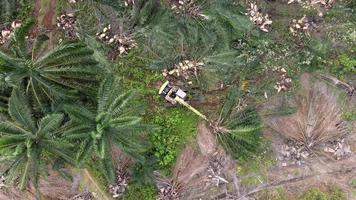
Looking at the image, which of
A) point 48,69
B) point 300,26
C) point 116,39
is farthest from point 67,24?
point 300,26

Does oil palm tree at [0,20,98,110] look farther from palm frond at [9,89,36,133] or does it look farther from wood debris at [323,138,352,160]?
wood debris at [323,138,352,160]

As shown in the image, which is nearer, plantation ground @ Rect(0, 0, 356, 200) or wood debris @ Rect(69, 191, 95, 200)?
wood debris @ Rect(69, 191, 95, 200)

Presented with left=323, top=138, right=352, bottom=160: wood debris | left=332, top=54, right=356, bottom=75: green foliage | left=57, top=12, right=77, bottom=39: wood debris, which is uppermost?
left=57, top=12, right=77, bottom=39: wood debris

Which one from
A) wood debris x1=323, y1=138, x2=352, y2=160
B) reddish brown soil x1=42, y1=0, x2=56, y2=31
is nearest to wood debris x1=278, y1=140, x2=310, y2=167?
wood debris x1=323, y1=138, x2=352, y2=160

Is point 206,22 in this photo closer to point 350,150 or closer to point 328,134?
point 328,134

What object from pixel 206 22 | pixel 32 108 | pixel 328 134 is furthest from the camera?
pixel 328 134

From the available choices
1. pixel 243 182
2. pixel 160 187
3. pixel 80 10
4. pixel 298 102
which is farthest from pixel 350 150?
pixel 80 10

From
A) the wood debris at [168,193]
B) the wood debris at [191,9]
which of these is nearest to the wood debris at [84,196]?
the wood debris at [168,193]
